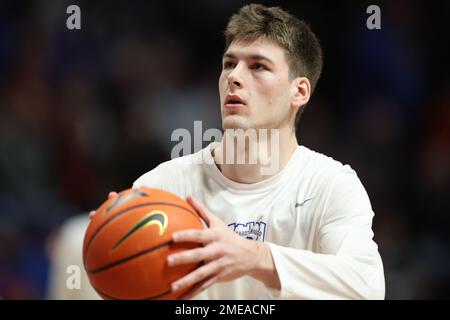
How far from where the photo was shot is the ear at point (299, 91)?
4.46 metres

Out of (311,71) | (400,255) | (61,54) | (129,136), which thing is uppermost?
(61,54)

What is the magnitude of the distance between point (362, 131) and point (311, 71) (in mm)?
2075

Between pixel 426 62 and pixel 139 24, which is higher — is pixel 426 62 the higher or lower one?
the lower one

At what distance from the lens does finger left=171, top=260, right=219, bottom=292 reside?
281cm

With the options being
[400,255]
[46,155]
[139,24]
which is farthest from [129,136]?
[400,255]

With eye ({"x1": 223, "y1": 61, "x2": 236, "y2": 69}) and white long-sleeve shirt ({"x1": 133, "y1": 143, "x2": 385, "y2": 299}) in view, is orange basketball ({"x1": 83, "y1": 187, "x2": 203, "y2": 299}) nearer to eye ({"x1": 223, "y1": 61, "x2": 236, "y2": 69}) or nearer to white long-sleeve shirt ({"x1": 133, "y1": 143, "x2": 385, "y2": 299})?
white long-sleeve shirt ({"x1": 133, "y1": 143, "x2": 385, "y2": 299})

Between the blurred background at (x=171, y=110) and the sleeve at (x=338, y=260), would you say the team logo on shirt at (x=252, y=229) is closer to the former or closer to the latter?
the sleeve at (x=338, y=260)

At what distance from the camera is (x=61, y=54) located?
266 inches

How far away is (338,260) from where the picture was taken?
3.44 m

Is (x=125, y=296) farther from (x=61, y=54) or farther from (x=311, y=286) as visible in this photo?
(x=61, y=54)

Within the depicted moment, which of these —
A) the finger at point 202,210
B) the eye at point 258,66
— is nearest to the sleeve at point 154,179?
the eye at point 258,66

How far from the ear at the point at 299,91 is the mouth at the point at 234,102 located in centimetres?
51

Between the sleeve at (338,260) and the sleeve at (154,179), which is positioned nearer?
the sleeve at (338,260)

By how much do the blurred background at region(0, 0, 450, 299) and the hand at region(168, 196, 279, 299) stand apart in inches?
121
